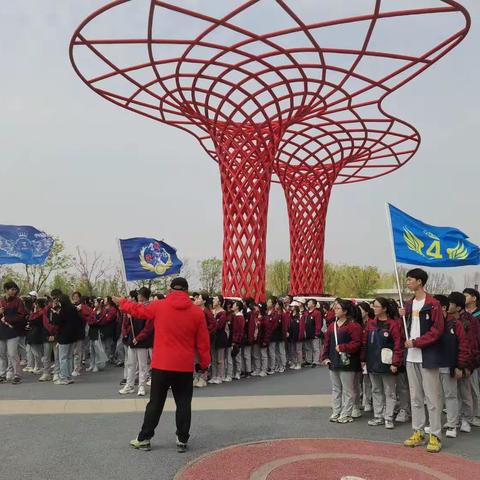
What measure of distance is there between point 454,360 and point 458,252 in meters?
1.91

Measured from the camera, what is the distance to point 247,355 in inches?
495

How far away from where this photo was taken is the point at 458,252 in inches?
320

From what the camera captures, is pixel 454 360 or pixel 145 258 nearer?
pixel 454 360

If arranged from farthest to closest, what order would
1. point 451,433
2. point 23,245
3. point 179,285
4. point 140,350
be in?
point 23,245 → point 140,350 → point 451,433 → point 179,285

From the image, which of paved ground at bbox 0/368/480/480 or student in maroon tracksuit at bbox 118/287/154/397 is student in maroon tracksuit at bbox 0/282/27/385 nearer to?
paved ground at bbox 0/368/480/480

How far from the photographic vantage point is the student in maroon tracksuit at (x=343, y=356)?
7785 mm

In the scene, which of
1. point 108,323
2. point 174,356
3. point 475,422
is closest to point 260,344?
point 108,323

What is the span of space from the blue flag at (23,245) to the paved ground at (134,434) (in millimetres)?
3853

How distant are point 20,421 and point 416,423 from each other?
17.4 ft

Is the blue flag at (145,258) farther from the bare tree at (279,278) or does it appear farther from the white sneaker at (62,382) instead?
the bare tree at (279,278)

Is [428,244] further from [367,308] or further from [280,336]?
[280,336]

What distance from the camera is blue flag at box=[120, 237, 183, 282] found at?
9289 millimetres

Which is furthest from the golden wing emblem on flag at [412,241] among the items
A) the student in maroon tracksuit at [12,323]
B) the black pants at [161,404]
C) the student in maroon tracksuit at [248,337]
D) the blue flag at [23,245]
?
the blue flag at [23,245]

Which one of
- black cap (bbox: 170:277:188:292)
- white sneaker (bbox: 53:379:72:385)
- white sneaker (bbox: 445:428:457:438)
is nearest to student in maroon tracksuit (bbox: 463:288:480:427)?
white sneaker (bbox: 445:428:457:438)
